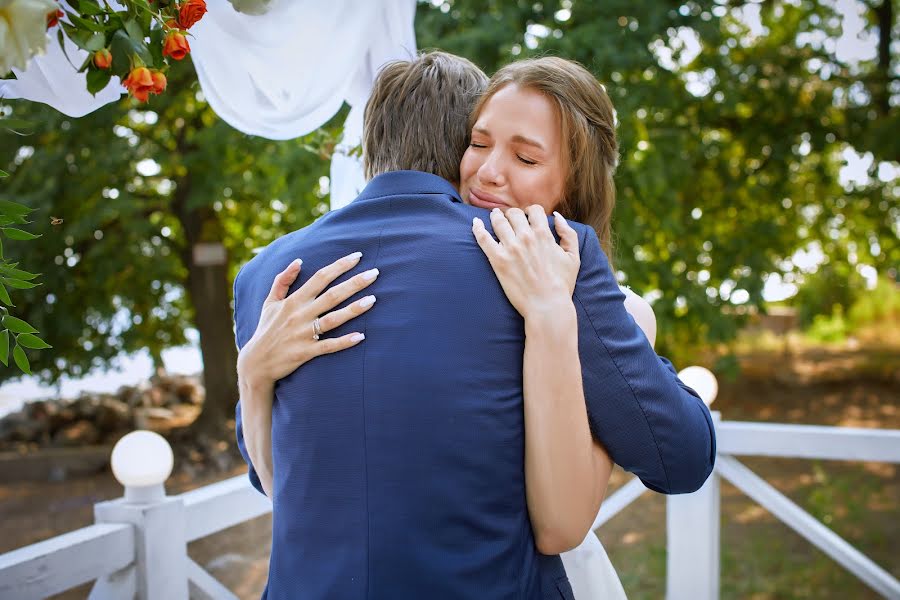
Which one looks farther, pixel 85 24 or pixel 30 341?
pixel 30 341

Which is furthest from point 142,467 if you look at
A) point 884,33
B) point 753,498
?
point 884,33

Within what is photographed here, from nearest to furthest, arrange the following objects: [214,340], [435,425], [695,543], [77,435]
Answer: [435,425], [695,543], [214,340], [77,435]

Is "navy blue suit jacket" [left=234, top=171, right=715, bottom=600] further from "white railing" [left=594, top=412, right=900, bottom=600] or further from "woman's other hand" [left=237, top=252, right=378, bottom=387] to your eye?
"white railing" [left=594, top=412, right=900, bottom=600]

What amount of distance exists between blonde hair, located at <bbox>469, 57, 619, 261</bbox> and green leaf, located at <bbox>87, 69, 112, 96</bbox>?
1.76 feet

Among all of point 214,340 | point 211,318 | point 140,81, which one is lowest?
point 214,340

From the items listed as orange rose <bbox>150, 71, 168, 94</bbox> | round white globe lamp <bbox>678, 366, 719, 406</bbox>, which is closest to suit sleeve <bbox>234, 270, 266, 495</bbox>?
orange rose <bbox>150, 71, 168, 94</bbox>

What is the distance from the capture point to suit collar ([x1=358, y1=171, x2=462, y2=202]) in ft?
4.03

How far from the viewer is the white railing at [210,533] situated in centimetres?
180

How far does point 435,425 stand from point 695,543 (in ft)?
6.71

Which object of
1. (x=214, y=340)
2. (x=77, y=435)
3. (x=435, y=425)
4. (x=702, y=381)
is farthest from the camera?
(x=77, y=435)

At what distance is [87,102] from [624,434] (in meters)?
1.45

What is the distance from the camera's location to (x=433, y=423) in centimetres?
109

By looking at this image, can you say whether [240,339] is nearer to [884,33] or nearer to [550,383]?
[550,383]

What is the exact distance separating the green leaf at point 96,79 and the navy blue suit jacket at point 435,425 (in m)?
0.37
